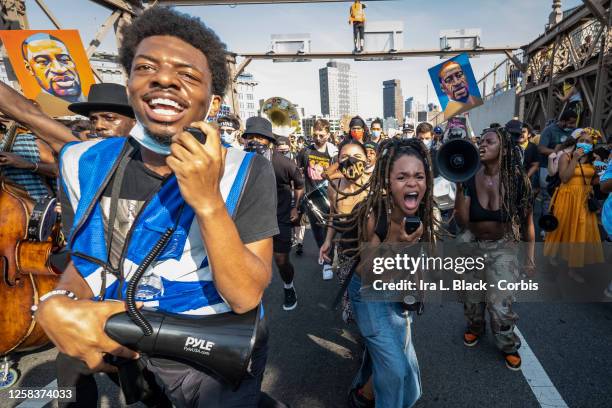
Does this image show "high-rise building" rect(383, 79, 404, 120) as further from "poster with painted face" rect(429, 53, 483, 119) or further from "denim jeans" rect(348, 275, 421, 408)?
"denim jeans" rect(348, 275, 421, 408)

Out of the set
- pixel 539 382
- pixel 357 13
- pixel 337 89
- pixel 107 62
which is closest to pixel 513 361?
pixel 539 382

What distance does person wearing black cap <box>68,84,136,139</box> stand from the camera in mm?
2721

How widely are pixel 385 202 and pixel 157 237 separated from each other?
1480 mm

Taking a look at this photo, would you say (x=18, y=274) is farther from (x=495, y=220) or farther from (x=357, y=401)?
(x=495, y=220)

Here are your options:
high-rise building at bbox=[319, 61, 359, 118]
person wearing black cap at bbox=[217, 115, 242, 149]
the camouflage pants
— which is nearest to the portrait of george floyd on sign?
person wearing black cap at bbox=[217, 115, 242, 149]

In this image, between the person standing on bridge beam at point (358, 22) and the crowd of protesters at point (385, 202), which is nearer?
the crowd of protesters at point (385, 202)

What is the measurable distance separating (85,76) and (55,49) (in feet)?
1.22

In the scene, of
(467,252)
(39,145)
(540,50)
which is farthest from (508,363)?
(540,50)

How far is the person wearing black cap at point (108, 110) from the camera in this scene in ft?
8.93

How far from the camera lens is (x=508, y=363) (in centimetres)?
247

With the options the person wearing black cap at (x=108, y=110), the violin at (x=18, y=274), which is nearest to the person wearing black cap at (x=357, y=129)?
the person wearing black cap at (x=108, y=110)

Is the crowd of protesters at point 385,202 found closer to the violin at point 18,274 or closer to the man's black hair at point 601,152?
the man's black hair at point 601,152

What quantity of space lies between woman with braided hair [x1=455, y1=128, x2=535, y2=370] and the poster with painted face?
10.7ft

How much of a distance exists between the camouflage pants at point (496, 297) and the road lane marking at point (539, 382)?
0.16 meters
